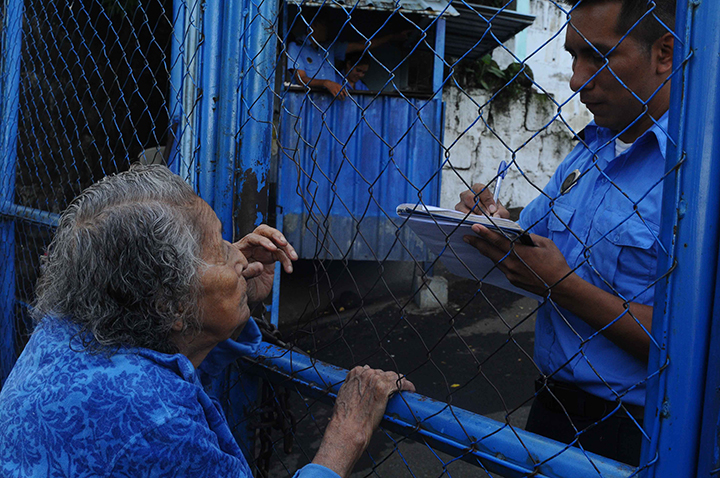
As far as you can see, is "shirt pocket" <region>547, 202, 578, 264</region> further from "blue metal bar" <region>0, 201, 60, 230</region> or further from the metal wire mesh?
the metal wire mesh

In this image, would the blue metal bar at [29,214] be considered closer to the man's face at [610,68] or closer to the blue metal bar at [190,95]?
the blue metal bar at [190,95]

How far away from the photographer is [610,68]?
120 centimetres

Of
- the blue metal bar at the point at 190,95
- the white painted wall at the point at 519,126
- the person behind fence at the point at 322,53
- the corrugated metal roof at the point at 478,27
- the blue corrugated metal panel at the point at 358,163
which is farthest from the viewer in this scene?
the white painted wall at the point at 519,126

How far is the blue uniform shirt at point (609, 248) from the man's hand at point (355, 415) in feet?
1.36

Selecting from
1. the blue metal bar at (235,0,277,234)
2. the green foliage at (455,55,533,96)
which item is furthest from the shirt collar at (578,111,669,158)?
the green foliage at (455,55,533,96)

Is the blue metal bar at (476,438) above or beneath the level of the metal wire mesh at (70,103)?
beneath

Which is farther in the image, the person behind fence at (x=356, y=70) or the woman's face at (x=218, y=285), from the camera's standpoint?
the person behind fence at (x=356, y=70)

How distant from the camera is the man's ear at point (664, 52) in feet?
3.97

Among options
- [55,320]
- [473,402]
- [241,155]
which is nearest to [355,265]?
[473,402]

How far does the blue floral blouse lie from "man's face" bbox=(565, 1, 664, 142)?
3.55 feet

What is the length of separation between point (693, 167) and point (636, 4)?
1.66ft

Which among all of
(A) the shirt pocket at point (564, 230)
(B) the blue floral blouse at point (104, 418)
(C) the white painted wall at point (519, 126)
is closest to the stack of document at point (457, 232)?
(A) the shirt pocket at point (564, 230)

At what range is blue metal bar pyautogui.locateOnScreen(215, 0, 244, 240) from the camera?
167 cm

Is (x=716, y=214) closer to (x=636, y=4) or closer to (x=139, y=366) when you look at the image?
(x=636, y=4)
